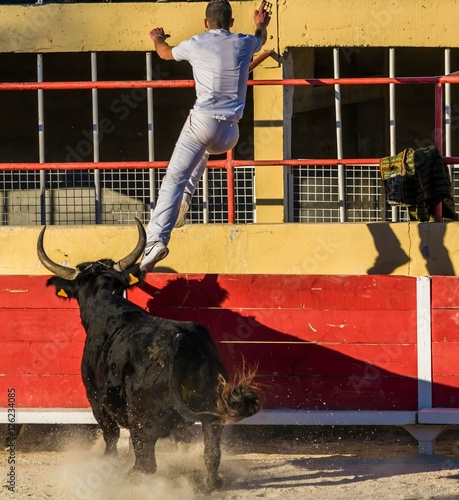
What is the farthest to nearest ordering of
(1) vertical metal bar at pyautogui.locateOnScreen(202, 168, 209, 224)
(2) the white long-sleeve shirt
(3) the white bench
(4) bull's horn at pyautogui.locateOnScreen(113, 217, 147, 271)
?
(1) vertical metal bar at pyautogui.locateOnScreen(202, 168, 209, 224)
(3) the white bench
(2) the white long-sleeve shirt
(4) bull's horn at pyautogui.locateOnScreen(113, 217, 147, 271)

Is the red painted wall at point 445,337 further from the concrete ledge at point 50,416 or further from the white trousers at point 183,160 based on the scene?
the concrete ledge at point 50,416

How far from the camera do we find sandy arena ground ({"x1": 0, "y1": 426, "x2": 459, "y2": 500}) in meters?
6.05

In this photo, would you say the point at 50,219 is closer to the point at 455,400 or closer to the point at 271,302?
the point at 271,302

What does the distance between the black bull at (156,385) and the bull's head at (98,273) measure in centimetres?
27

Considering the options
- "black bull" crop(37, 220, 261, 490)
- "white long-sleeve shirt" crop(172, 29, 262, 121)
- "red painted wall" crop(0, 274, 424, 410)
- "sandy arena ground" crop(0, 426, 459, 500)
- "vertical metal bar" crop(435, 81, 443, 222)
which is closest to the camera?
"black bull" crop(37, 220, 261, 490)

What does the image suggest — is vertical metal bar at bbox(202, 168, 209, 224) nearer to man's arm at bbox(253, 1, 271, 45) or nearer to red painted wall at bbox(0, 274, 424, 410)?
red painted wall at bbox(0, 274, 424, 410)

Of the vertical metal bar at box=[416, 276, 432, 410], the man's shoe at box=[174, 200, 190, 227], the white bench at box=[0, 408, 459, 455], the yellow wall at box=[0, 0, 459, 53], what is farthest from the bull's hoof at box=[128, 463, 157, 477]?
the yellow wall at box=[0, 0, 459, 53]

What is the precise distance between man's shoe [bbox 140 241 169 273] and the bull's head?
7 centimetres

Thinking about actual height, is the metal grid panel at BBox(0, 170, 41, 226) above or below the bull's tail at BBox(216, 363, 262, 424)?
above

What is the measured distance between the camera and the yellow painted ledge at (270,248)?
25.5ft

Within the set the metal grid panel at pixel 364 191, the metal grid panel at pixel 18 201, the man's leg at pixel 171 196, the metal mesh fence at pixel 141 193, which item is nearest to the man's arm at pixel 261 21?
the man's leg at pixel 171 196

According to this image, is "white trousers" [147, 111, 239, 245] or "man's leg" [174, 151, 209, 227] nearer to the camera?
"white trousers" [147, 111, 239, 245]

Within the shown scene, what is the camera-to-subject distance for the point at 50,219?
1078 cm

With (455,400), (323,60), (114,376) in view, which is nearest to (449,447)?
(455,400)
